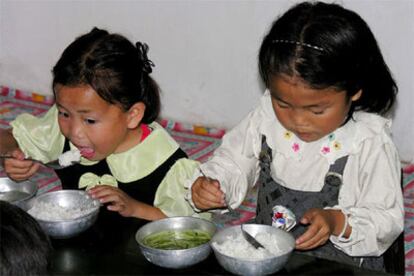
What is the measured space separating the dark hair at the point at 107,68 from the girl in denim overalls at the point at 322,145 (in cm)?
30

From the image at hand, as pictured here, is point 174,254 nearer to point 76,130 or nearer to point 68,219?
point 68,219

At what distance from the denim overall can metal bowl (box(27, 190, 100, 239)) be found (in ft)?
1.61

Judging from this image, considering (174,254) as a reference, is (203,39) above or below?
below

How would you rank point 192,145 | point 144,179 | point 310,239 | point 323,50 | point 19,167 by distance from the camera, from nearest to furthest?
point 310,239, point 323,50, point 19,167, point 144,179, point 192,145

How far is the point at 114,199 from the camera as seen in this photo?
1782 millimetres

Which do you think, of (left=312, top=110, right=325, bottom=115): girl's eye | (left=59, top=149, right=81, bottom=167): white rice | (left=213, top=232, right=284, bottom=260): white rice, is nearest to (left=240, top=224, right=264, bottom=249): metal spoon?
(left=213, top=232, right=284, bottom=260): white rice

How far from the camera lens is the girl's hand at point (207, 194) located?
5.67ft

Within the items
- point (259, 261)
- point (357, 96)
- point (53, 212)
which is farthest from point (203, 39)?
point (259, 261)

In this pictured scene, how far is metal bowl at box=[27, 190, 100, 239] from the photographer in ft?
5.16

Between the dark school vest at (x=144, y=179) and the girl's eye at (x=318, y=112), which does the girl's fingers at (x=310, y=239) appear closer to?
the girl's eye at (x=318, y=112)

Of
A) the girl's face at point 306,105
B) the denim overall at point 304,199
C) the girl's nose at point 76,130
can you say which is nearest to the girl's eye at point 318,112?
the girl's face at point 306,105

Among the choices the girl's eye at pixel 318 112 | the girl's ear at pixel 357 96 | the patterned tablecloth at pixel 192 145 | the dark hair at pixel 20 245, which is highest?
the girl's ear at pixel 357 96

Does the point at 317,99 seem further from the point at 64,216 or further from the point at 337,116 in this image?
the point at 64,216

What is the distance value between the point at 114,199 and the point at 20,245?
601 millimetres
